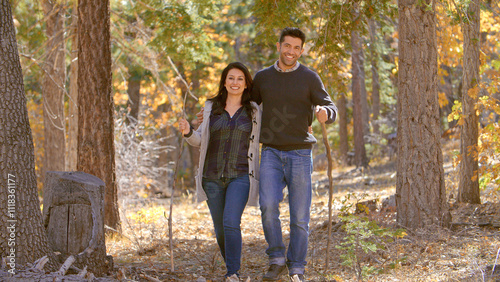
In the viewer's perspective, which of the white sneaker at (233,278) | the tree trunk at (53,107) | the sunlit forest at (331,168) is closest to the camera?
the white sneaker at (233,278)

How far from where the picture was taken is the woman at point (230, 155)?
182 inches

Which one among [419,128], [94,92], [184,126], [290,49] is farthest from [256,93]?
[94,92]

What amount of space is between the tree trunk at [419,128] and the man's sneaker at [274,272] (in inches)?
99.0

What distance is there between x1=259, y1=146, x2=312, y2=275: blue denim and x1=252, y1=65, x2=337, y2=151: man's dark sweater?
0.36 feet

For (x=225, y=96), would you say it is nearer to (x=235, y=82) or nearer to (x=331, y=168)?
(x=235, y=82)

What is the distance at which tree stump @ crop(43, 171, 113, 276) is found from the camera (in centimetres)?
450

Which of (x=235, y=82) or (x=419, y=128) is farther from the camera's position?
(x=419, y=128)

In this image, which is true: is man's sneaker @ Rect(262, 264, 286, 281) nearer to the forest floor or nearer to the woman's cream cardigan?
the forest floor

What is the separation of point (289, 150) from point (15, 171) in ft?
7.44

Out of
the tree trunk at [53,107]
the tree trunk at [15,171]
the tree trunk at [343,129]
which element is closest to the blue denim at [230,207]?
the tree trunk at [15,171]

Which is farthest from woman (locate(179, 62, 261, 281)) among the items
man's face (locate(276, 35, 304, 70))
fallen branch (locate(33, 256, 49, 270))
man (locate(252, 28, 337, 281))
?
fallen branch (locate(33, 256, 49, 270))

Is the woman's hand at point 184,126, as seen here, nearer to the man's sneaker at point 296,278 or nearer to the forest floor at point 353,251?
the forest floor at point 353,251

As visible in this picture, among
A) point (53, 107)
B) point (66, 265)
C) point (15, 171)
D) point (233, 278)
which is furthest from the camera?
point (53, 107)

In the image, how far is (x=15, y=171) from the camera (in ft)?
12.9
